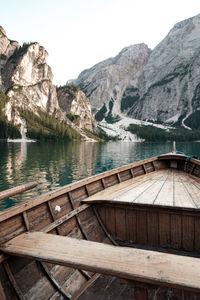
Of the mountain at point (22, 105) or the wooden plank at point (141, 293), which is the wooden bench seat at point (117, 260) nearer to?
the wooden plank at point (141, 293)

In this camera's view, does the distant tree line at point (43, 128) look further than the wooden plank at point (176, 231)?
Yes

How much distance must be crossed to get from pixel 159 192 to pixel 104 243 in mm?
3971

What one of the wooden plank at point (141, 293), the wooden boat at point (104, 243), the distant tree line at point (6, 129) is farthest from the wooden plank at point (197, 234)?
the distant tree line at point (6, 129)

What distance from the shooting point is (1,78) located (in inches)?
7288

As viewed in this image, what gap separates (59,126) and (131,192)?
17479 centimetres

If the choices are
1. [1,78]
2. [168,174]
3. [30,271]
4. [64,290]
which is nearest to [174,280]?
[64,290]

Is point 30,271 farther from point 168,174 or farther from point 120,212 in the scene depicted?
point 168,174

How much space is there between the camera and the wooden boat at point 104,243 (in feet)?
10.6

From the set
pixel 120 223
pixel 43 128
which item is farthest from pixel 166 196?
pixel 43 128

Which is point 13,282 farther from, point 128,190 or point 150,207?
point 128,190

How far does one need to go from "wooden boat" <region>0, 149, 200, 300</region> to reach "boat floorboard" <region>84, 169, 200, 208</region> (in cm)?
4

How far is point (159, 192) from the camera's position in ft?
27.5

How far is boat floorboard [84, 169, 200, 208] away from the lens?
711cm

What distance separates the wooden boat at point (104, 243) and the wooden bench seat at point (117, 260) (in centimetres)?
1
